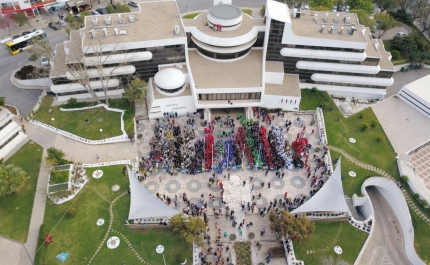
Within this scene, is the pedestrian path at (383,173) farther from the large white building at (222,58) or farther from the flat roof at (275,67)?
the flat roof at (275,67)

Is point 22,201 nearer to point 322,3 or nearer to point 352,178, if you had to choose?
point 352,178

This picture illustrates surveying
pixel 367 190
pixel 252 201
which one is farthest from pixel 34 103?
pixel 367 190

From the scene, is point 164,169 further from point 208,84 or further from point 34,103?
point 34,103

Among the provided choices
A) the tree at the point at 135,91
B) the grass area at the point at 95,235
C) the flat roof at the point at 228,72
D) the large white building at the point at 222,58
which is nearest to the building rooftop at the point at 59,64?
the large white building at the point at 222,58

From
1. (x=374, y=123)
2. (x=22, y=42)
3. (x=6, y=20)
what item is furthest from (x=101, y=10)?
(x=374, y=123)

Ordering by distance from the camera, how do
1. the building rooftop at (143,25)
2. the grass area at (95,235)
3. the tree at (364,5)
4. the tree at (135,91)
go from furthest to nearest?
the tree at (364,5)
the building rooftop at (143,25)
the tree at (135,91)
the grass area at (95,235)

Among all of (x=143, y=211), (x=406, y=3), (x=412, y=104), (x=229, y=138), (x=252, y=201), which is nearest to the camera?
(x=143, y=211)
